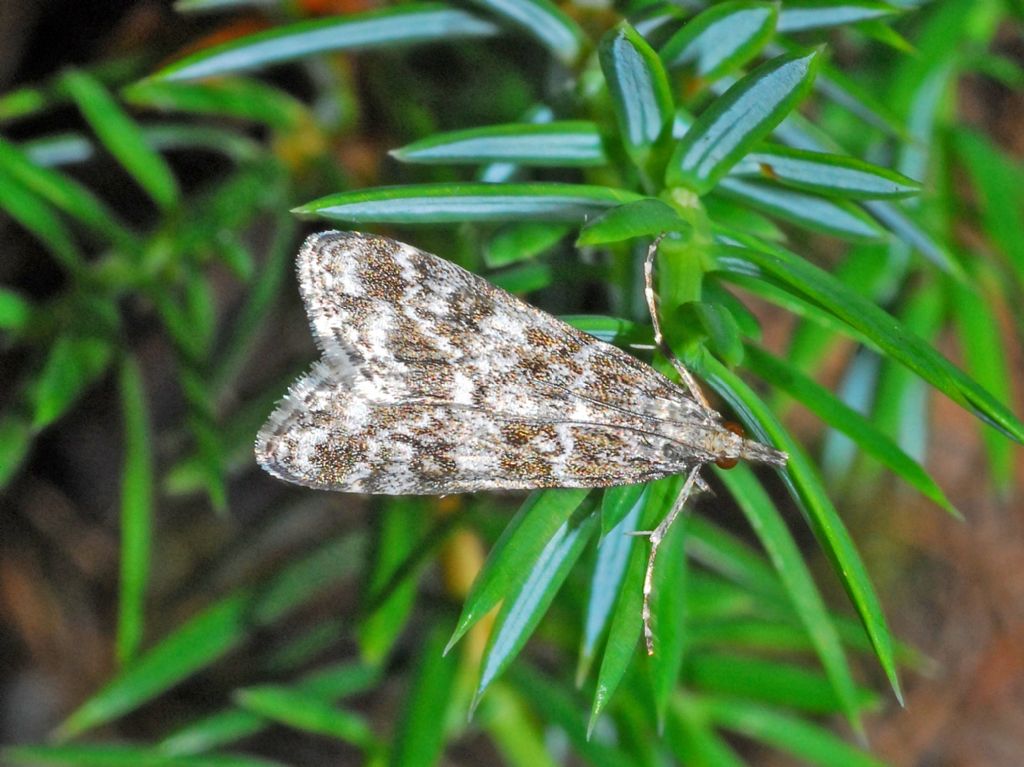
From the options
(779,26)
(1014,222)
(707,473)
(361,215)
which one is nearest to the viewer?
(361,215)

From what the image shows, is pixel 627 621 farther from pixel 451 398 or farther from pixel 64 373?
pixel 64 373

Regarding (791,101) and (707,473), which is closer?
(791,101)

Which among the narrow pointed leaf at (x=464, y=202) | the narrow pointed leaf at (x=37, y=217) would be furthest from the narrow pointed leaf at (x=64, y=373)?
the narrow pointed leaf at (x=464, y=202)

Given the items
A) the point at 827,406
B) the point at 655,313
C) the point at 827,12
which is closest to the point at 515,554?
the point at 655,313

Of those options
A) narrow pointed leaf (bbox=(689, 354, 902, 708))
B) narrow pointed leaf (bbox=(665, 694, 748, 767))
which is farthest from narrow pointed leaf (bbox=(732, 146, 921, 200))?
narrow pointed leaf (bbox=(665, 694, 748, 767))

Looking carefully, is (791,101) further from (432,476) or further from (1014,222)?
(1014,222)

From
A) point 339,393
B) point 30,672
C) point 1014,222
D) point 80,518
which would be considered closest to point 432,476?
point 339,393

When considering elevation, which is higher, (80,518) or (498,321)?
(498,321)
